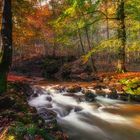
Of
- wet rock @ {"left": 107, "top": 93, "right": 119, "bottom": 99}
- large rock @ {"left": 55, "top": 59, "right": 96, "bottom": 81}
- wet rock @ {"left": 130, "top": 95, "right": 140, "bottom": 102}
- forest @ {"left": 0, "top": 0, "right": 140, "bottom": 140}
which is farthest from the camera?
large rock @ {"left": 55, "top": 59, "right": 96, "bottom": 81}

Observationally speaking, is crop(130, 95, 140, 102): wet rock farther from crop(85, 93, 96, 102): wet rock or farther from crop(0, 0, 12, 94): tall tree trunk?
crop(0, 0, 12, 94): tall tree trunk

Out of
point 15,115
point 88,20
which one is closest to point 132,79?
point 88,20

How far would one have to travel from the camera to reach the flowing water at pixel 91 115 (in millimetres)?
9445

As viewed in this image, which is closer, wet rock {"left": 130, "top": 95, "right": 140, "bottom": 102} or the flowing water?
the flowing water

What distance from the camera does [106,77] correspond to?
20.8 m

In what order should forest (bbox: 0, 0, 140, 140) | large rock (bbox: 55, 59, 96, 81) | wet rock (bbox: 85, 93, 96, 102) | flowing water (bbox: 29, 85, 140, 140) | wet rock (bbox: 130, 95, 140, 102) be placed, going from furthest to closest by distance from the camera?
large rock (bbox: 55, 59, 96, 81)
wet rock (bbox: 85, 93, 96, 102)
wet rock (bbox: 130, 95, 140, 102)
flowing water (bbox: 29, 85, 140, 140)
forest (bbox: 0, 0, 140, 140)

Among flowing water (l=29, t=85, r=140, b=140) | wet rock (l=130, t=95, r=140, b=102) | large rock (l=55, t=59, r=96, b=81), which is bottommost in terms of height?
flowing water (l=29, t=85, r=140, b=140)

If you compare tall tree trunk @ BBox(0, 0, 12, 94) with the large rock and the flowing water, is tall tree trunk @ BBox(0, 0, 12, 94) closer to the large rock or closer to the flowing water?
the flowing water

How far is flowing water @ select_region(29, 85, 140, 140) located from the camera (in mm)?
9445

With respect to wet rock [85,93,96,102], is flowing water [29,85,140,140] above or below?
below

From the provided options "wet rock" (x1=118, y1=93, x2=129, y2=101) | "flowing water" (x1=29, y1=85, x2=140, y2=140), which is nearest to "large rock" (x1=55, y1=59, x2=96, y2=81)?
"flowing water" (x1=29, y1=85, x2=140, y2=140)

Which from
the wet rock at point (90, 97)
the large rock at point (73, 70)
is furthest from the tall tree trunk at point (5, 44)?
the large rock at point (73, 70)

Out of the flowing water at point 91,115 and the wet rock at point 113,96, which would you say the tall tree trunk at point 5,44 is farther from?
the wet rock at point 113,96

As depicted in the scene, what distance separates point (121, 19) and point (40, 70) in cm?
1703
